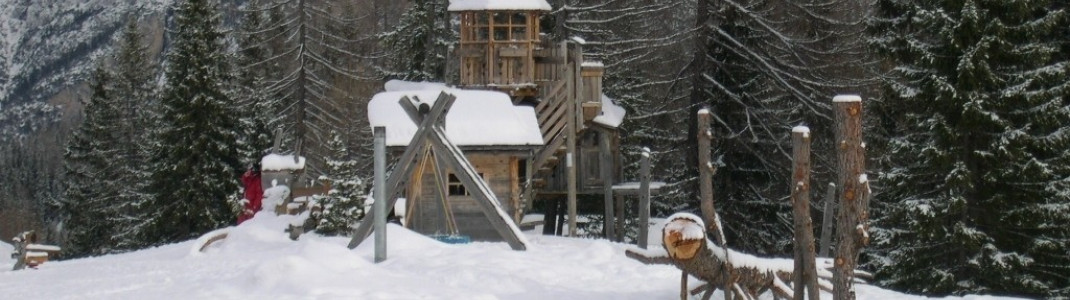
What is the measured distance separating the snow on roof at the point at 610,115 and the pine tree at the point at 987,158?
25.1ft

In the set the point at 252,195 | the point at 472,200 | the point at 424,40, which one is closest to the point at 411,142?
the point at 472,200

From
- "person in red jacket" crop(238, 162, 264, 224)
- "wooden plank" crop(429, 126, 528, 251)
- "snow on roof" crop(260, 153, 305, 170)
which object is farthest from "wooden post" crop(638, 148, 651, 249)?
"person in red jacket" crop(238, 162, 264, 224)

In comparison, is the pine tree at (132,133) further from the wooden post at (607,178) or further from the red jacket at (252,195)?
the wooden post at (607,178)

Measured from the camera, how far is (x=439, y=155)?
63.4ft

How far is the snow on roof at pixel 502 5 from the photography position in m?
27.3

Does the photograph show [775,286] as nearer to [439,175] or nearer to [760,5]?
[439,175]

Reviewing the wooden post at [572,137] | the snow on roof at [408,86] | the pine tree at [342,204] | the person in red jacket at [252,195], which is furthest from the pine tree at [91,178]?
the pine tree at [342,204]

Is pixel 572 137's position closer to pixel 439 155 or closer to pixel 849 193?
pixel 439 155

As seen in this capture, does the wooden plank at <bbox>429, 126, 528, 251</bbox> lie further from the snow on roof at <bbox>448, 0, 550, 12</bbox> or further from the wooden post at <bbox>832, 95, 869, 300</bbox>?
the snow on roof at <bbox>448, 0, 550, 12</bbox>

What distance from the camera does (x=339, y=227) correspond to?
21.6 meters

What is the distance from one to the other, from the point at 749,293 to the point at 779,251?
18.8m

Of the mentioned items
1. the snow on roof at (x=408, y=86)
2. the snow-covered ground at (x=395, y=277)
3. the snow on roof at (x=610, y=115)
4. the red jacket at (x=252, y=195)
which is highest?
the snow on roof at (x=408, y=86)

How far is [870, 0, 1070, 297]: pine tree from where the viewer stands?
69.0 feet

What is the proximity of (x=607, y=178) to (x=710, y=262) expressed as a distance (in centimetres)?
1437
